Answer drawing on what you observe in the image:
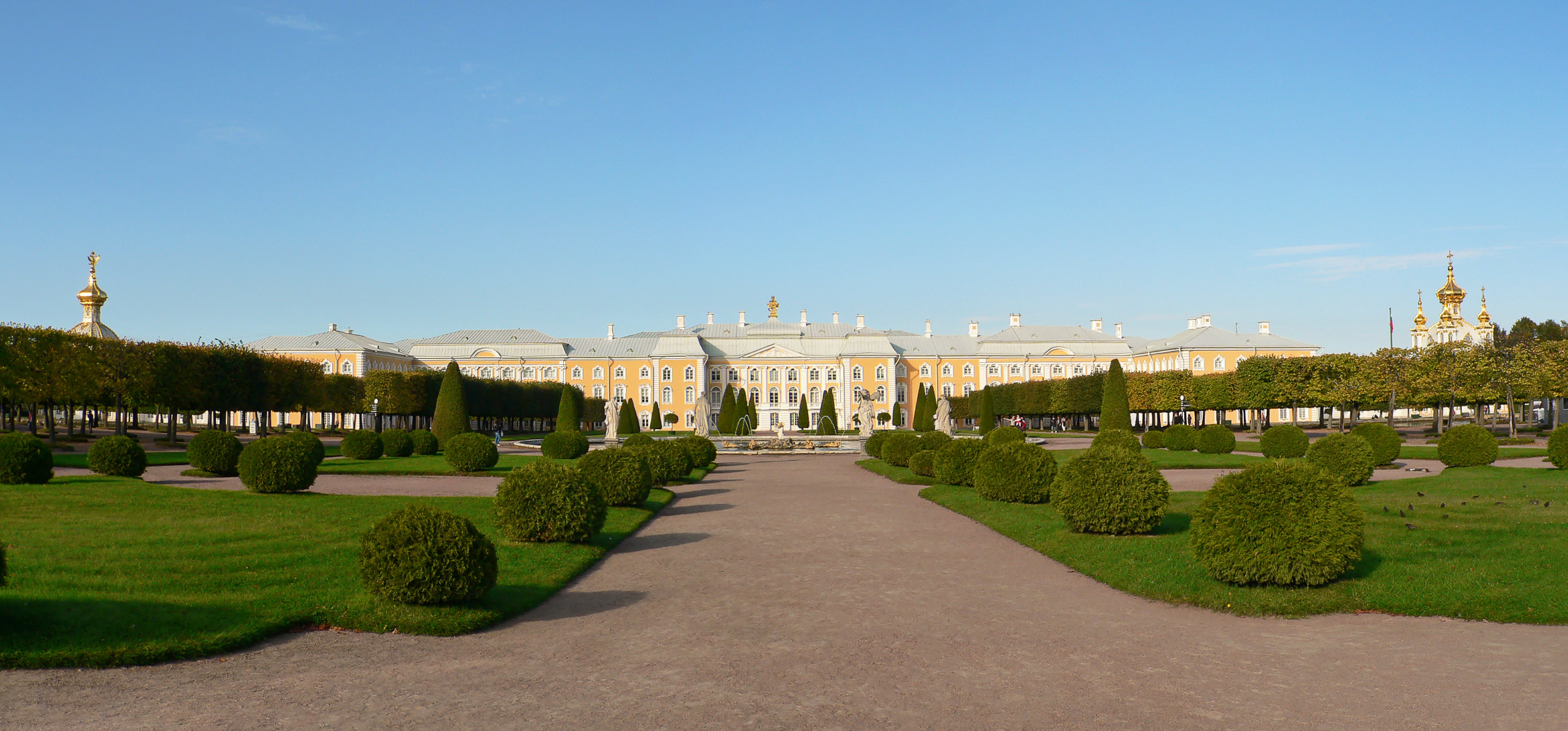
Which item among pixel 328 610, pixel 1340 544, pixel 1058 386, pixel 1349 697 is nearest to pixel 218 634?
pixel 328 610

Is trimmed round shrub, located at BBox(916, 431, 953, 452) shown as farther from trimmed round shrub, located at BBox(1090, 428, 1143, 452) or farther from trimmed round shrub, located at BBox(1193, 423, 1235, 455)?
trimmed round shrub, located at BBox(1193, 423, 1235, 455)

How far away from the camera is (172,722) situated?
5.38m

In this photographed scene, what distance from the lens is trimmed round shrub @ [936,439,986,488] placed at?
20047 mm

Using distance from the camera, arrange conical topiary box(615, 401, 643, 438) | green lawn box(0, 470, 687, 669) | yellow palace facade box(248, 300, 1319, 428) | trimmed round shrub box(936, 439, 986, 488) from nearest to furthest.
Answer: green lawn box(0, 470, 687, 669), trimmed round shrub box(936, 439, 986, 488), conical topiary box(615, 401, 643, 438), yellow palace facade box(248, 300, 1319, 428)

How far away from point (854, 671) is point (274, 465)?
46.9 feet

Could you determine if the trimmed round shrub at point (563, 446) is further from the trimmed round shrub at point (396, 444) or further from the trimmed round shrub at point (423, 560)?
the trimmed round shrub at point (423, 560)

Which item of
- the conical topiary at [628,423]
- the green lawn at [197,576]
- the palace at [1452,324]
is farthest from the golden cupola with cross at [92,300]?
the palace at [1452,324]

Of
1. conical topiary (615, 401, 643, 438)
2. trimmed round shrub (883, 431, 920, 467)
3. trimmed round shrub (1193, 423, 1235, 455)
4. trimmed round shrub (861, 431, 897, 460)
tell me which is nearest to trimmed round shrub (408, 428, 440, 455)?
trimmed round shrub (861, 431, 897, 460)

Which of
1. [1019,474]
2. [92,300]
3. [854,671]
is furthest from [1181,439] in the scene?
[92,300]

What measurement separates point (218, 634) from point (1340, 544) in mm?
8996

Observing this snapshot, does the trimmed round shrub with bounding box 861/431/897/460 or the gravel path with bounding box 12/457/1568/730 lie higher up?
the trimmed round shrub with bounding box 861/431/897/460

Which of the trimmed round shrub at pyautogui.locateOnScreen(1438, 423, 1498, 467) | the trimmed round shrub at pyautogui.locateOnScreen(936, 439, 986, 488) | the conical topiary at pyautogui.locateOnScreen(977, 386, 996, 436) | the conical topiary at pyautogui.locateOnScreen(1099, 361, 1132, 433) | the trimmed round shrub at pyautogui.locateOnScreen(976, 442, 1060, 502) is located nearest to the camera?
the trimmed round shrub at pyautogui.locateOnScreen(976, 442, 1060, 502)

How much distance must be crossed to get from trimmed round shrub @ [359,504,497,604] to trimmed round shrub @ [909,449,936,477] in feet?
50.9

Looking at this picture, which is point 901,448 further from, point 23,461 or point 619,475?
point 23,461
